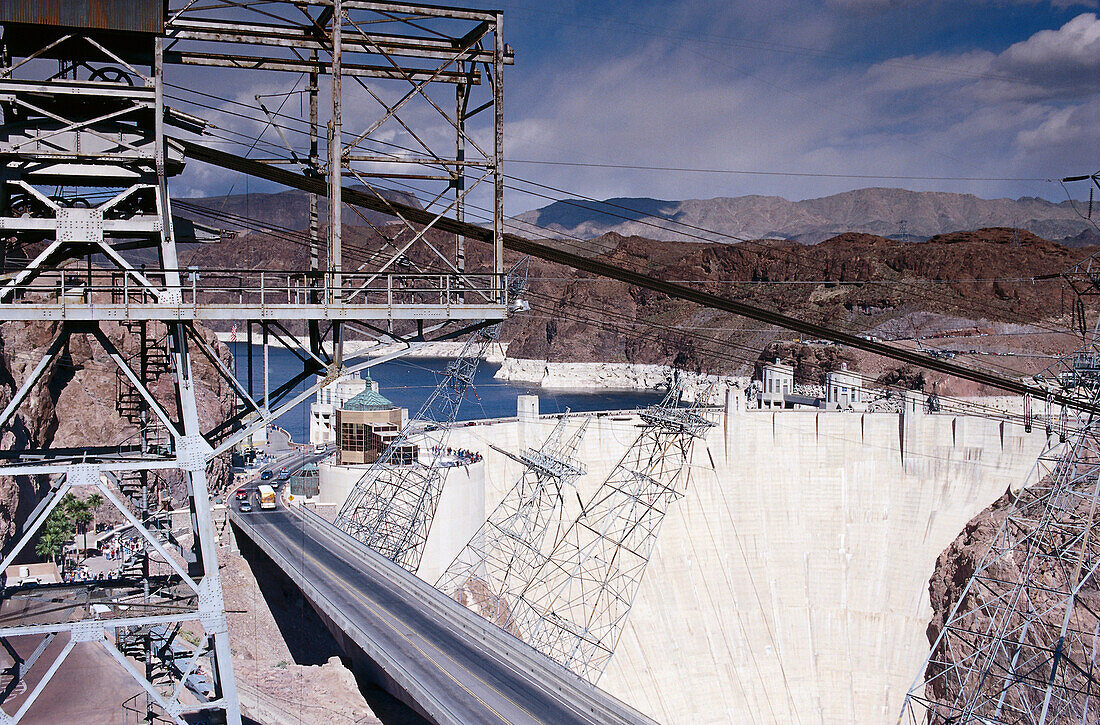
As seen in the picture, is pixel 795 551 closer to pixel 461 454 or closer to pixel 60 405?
pixel 461 454

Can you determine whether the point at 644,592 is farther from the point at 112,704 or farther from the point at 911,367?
the point at 911,367

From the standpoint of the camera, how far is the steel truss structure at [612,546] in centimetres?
4172

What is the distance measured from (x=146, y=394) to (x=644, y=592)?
1486 inches

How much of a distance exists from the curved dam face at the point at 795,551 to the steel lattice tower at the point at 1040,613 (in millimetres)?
3640

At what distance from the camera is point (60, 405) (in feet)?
142

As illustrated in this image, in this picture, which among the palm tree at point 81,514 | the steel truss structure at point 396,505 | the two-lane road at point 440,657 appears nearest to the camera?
the two-lane road at point 440,657

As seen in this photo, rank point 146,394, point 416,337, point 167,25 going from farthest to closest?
point 416,337 → point 167,25 → point 146,394

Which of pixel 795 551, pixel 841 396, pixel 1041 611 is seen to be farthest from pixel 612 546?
pixel 841 396

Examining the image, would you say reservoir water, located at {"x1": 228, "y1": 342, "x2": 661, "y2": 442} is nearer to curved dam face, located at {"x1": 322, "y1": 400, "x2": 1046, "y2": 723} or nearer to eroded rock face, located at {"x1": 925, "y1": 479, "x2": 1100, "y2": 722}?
curved dam face, located at {"x1": 322, "y1": 400, "x2": 1046, "y2": 723}

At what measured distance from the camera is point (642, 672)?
1743 inches

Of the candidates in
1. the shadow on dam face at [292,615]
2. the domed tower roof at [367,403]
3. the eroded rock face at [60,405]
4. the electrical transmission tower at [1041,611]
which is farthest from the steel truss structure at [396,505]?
the electrical transmission tower at [1041,611]

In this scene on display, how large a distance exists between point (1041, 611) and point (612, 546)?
71.9 feet

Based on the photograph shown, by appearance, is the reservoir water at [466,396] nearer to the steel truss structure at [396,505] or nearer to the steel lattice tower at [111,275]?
the steel truss structure at [396,505]

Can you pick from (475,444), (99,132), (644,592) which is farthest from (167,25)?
(644,592)
